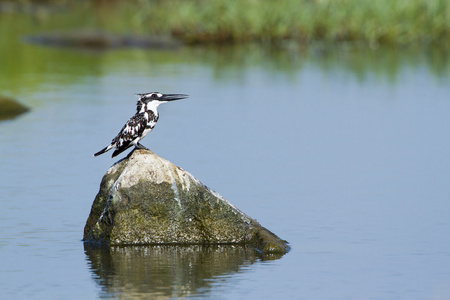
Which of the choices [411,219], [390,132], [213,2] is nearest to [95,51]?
[213,2]

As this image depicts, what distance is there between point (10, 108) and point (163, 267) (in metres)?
11.2

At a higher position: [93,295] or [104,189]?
[104,189]

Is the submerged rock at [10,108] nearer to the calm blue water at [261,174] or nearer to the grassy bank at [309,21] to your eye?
the calm blue water at [261,174]

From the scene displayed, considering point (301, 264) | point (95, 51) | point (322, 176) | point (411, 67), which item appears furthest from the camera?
point (95, 51)

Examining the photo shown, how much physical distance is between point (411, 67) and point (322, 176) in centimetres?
1450

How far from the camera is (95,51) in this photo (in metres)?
31.8

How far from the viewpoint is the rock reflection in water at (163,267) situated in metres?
8.53

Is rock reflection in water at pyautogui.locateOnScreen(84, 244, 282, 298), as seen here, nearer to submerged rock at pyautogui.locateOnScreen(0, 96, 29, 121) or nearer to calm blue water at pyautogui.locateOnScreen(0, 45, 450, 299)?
calm blue water at pyautogui.locateOnScreen(0, 45, 450, 299)

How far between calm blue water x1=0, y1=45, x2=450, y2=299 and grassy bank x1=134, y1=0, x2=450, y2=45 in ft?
16.9

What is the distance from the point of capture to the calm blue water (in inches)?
350

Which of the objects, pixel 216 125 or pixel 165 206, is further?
pixel 216 125

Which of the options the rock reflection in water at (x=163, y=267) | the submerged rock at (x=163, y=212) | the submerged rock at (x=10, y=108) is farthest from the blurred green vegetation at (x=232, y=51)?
the rock reflection in water at (x=163, y=267)

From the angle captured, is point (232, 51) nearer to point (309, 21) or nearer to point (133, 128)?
point (309, 21)

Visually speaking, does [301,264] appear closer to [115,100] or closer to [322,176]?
[322,176]
